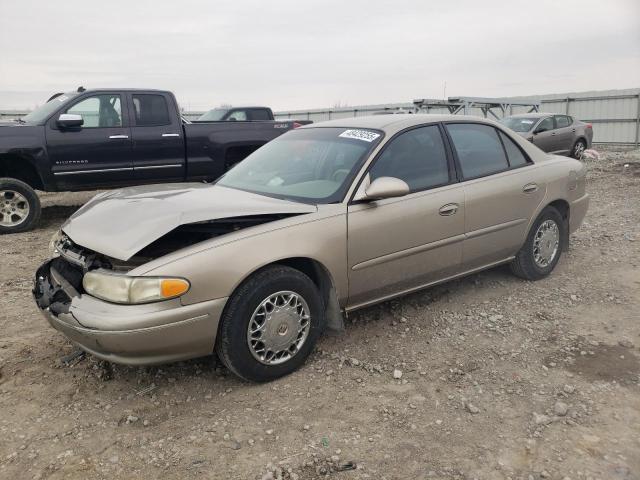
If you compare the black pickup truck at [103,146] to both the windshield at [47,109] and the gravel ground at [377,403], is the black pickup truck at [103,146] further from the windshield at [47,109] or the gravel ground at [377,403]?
the gravel ground at [377,403]

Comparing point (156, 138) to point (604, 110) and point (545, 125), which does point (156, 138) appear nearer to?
point (545, 125)

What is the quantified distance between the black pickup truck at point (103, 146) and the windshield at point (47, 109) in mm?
19

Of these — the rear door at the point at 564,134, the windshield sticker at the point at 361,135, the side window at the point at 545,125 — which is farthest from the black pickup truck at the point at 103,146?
the rear door at the point at 564,134

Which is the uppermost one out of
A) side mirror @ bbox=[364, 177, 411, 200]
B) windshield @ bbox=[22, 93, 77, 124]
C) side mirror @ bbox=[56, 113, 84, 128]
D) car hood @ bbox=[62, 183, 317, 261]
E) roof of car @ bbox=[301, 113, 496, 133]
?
windshield @ bbox=[22, 93, 77, 124]

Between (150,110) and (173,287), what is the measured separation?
19.1ft

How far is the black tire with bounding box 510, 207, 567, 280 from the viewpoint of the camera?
4.75 metres

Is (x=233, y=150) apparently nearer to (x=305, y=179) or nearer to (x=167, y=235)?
(x=305, y=179)

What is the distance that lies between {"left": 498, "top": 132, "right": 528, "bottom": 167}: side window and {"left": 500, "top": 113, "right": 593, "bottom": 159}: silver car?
1032cm

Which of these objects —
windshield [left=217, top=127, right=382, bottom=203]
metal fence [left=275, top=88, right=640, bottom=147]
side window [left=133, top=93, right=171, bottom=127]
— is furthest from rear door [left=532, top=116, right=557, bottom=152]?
windshield [left=217, top=127, right=382, bottom=203]

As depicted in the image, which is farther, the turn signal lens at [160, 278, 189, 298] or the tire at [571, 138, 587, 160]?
the tire at [571, 138, 587, 160]

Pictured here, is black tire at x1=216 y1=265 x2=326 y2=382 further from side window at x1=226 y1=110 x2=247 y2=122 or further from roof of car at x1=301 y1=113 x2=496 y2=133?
side window at x1=226 y1=110 x2=247 y2=122

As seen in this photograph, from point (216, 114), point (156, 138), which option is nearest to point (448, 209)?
point (156, 138)

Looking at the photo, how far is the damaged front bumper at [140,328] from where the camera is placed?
274 cm

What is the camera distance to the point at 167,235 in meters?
3.15
